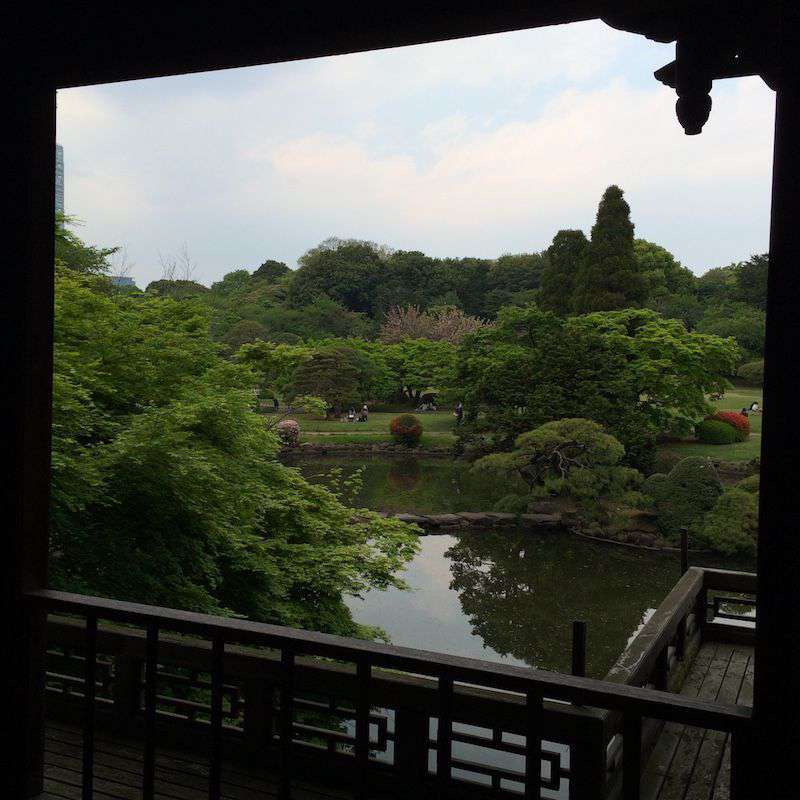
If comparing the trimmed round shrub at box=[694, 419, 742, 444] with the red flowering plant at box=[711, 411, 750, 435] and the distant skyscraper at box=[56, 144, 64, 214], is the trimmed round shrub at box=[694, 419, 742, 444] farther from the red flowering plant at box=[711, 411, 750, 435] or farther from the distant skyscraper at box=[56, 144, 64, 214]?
the distant skyscraper at box=[56, 144, 64, 214]

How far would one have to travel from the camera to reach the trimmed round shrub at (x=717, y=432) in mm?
13492

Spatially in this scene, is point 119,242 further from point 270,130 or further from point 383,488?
point 270,130

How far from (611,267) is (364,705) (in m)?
14.0

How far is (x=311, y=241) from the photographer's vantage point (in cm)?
2325

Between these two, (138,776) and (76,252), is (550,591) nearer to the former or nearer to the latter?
(76,252)

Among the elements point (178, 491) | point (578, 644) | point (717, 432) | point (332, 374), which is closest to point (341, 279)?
point (332, 374)

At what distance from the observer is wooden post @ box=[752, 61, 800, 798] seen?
3.34 ft

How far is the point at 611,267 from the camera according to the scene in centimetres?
1435

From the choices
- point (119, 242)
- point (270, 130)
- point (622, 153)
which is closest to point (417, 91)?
point (270, 130)

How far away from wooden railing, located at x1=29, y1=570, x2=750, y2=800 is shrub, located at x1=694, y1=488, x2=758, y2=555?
6.77 m

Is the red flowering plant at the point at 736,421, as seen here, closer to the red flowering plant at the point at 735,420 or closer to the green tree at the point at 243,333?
the red flowering plant at the point at 735,420

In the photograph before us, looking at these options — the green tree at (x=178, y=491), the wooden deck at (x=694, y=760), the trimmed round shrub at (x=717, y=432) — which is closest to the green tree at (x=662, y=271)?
the trimmed round shrub at (x=717, y=432)

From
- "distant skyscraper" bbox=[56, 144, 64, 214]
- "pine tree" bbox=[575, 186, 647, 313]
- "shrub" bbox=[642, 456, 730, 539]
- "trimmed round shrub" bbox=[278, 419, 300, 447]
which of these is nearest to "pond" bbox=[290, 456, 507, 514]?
"trimmed round shrub" bbox=[278, 419, 300, 447]

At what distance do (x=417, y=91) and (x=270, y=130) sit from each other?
4.59 meters
